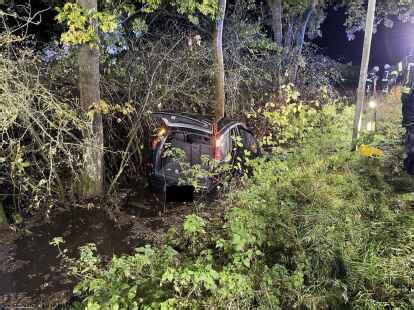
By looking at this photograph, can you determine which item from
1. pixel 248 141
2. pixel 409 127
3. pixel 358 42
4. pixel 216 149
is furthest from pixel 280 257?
pixel 358 42

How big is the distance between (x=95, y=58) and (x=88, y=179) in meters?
2.38

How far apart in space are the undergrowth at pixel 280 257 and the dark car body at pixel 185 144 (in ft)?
2.90

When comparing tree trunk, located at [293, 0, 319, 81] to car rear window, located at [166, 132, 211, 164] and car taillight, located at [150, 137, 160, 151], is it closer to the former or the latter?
car rear window, located at [166, 132, 211, 164]

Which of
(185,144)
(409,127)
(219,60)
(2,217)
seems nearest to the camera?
(2,217)

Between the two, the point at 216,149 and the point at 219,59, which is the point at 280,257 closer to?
the point at 216,149

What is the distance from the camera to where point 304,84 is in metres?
14.5

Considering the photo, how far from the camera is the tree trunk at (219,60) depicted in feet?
29.7

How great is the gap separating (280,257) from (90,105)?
4.50m

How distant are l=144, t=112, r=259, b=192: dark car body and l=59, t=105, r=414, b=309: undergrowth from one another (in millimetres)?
883

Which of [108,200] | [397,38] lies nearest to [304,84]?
[108,200]

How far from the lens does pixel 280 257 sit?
461 centimetres

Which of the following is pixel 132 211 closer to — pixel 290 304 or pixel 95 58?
pixel 95 58

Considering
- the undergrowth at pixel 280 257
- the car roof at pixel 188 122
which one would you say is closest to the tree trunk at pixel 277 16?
the car roof at pixel 188 122

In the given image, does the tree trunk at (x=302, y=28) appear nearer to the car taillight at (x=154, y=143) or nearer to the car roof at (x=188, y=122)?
the car roof at (x=188, y=122)
